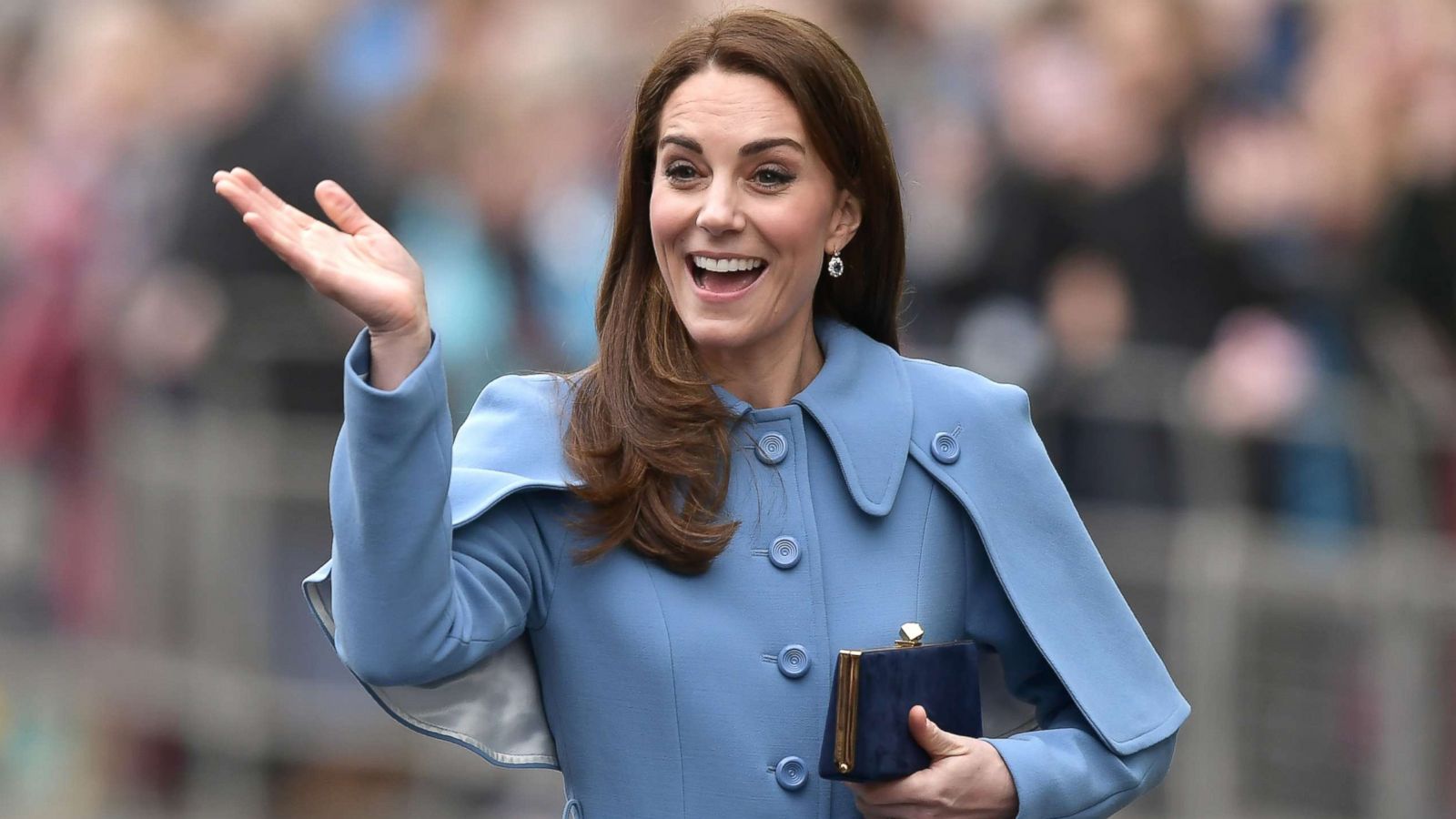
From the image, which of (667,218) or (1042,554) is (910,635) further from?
(667,218)

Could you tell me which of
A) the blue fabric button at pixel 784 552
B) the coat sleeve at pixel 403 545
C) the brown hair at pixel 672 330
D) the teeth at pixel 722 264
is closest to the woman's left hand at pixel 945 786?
the blue fabric button at pixel 784 552

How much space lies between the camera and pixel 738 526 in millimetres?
3594

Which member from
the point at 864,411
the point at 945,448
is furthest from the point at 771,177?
the point at 945,448

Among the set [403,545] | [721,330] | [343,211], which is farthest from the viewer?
[721,330]

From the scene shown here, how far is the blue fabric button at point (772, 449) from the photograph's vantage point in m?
3.67

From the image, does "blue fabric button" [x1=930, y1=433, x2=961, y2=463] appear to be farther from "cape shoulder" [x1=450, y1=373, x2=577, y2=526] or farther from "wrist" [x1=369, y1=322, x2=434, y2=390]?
"wrist" [x1=369, y1=322, x2=434, y2=390]

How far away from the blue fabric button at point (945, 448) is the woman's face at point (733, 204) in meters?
0.31

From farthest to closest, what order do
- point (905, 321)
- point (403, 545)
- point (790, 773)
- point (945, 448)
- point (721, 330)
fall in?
1. point (905, 321)
2. point (945, 448)
3. point (721, 330)
4. point (790, 773)
5. point (403, 545)

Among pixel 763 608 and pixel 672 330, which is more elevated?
pixel 672 330

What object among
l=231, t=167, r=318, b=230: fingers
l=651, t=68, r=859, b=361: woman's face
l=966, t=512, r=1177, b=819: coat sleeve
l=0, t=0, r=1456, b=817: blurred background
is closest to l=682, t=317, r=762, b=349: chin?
l=651, t=68, r=859, b=361: woman's face

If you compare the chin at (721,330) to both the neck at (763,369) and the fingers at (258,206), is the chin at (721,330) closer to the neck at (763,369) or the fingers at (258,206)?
the neck at (763,369)

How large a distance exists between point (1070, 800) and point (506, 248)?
17.5 ft

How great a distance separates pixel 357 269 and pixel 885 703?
37.2 inches

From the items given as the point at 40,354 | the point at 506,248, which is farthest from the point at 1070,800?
the point at 40,354
